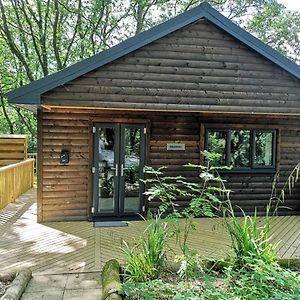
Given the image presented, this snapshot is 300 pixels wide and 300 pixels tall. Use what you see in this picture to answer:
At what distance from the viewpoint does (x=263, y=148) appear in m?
7.87

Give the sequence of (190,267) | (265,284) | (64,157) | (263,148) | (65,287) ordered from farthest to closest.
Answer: (263,148), (64,157), (65,287), (190,267), (265,284)

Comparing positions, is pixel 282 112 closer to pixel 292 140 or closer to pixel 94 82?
pixel 292 140

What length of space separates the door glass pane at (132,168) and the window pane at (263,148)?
2.79 m

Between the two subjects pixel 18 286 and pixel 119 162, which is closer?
pixel 18 286

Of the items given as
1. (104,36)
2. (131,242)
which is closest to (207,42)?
(131,242)

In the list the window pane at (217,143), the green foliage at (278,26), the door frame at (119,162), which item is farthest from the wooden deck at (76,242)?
the green foliage at (278,26)

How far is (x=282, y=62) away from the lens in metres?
7.03

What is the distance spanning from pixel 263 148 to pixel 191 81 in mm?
2528

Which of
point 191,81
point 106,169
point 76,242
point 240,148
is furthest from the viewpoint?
point 240,148

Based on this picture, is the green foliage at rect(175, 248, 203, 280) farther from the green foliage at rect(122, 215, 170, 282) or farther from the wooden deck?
the wooden deck

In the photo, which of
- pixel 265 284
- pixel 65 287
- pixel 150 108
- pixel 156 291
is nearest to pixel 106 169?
pixel 150 108

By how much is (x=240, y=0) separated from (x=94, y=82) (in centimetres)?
1438

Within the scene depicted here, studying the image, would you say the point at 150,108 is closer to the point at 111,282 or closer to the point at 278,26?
the point at 111,282

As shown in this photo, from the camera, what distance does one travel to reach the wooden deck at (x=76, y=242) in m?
4.56
